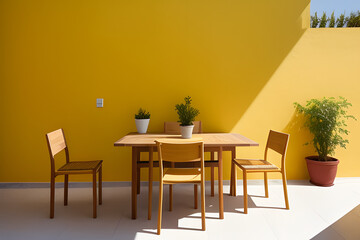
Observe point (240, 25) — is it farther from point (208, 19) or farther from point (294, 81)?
point (294, 81)

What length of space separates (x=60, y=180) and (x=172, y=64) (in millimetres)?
2279

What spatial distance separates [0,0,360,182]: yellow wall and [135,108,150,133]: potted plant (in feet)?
0.87

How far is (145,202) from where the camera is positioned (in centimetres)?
281

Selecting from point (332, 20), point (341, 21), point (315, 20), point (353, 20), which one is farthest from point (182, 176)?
point (353, 20)

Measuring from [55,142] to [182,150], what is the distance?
4.69 feet

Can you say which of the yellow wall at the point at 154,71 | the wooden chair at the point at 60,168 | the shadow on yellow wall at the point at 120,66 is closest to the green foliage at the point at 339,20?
the yellow wall at the point at 154,71

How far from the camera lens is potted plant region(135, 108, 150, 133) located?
9.95 ft

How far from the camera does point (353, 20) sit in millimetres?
3729

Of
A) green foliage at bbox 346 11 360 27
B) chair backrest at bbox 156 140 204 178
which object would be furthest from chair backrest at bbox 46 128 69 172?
green foliage at bbox 346 11 360 27

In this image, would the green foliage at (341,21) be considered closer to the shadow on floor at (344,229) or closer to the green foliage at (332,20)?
the green foliage at (332,20)

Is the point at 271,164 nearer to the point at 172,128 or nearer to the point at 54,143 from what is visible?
the point at 172,128

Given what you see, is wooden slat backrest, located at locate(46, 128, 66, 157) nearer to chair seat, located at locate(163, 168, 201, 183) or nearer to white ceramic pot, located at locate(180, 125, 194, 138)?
chair seat, located at locate(163, 168, 201, 183)

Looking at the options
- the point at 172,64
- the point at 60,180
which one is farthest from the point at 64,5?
the point at 60,180

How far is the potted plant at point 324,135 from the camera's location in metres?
3.15
